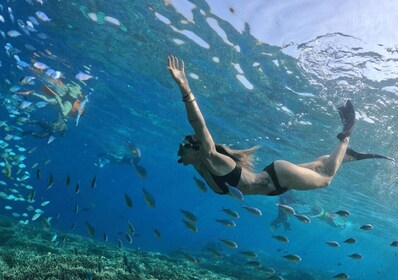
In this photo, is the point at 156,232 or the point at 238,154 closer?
the point at 238,154

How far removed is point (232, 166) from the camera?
5254 mm

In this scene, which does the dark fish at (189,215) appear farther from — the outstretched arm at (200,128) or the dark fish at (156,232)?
the outstretched arm at (200,128)

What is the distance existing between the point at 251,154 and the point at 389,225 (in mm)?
44419

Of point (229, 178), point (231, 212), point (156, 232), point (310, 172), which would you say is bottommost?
point (156, 232)

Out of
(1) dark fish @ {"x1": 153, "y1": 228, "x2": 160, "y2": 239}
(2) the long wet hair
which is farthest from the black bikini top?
(1) dark fish @ {"x1": 153, "y1": 228, "x2": 160, "y2": 239}

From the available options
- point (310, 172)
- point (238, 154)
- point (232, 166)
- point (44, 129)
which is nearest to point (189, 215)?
point (238, 154)

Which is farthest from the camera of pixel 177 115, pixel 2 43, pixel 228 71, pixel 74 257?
pixel 177 115

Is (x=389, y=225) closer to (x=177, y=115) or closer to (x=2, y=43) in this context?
(x=177, y=115)

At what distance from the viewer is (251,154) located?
20.2ft

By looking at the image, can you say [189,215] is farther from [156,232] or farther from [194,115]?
[194,115]

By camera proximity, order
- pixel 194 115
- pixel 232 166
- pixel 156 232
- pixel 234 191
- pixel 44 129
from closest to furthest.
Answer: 1. pixel 194 115
2. pixel 232 166
3. pixel 234 191
4. pixel 156 232
5. pixel 44 129

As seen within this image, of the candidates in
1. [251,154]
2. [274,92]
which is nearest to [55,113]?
[274,92]

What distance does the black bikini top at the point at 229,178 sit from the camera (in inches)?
209

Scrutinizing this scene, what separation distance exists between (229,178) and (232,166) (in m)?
0.23
